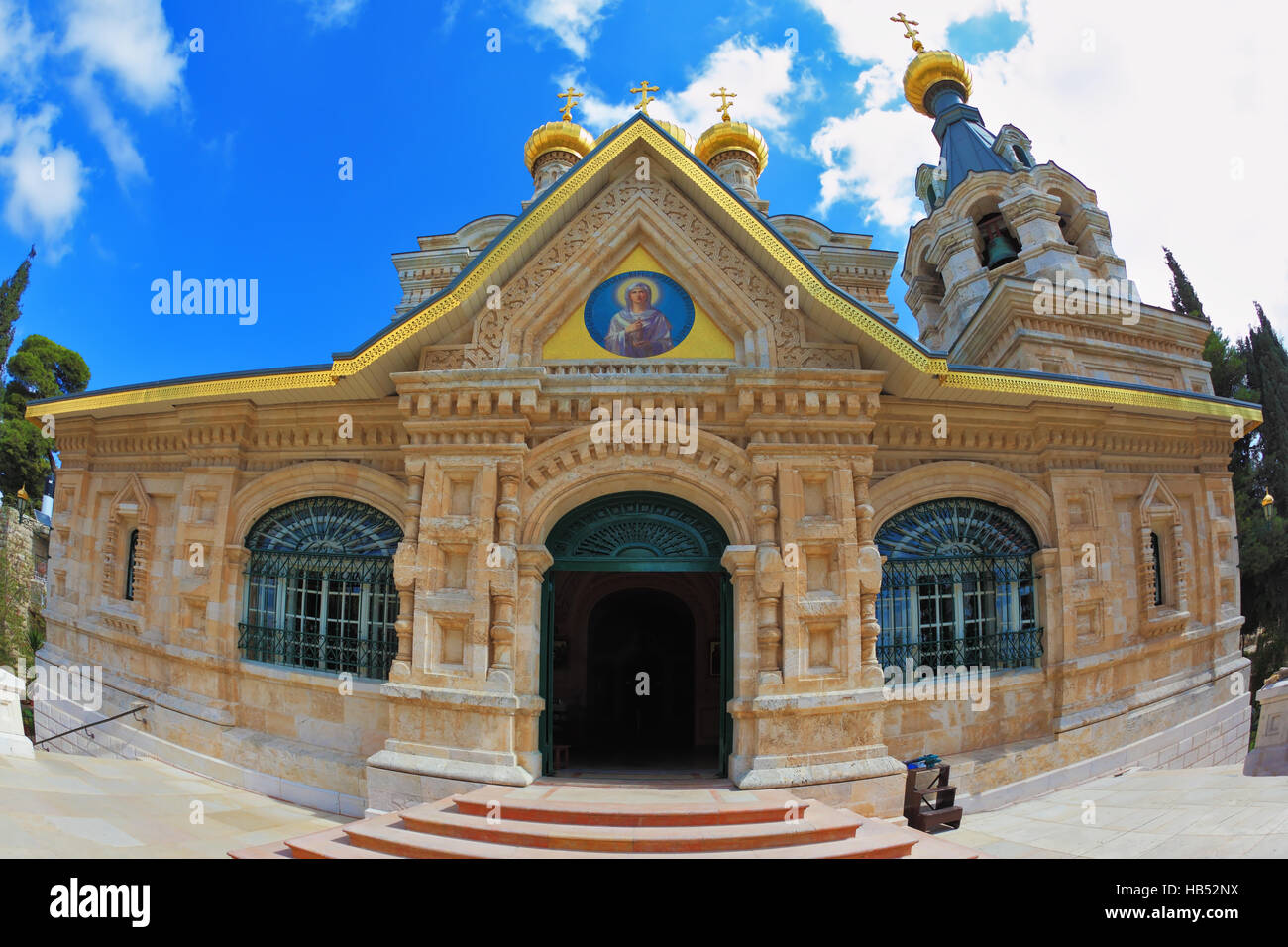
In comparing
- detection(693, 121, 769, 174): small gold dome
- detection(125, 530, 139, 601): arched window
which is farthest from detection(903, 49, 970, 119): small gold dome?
detection(125, 530, 139, 601): arched window

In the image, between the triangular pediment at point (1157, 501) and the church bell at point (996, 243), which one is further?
the church bell at point (996, 243)

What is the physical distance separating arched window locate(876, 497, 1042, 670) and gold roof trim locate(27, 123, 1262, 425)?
1845 millimetres

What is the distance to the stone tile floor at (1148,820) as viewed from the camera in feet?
21.3

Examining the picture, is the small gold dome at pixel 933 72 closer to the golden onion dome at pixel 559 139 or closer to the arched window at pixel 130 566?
the golden onion dome at pixel 559 139

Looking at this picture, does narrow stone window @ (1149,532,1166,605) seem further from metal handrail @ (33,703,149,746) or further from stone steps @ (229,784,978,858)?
metal handrail @ (33,703,149,746)

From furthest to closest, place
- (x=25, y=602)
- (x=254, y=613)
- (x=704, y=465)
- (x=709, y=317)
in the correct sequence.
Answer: (x=25, y=602) < (x=254, y=613) < (x=709, y=317) < (x=704, y=465)

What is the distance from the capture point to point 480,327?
904cm

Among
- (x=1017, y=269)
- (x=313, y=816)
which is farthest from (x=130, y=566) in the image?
(x=1017, y=269)

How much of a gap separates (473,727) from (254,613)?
4.28m

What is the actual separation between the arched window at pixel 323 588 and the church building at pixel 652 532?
0.04 m

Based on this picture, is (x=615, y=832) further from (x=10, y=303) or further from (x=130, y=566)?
(x=10, y=303)

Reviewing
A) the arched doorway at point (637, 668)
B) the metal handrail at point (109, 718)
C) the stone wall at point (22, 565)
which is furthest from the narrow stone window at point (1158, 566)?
the stone wall at point (22, 565)
